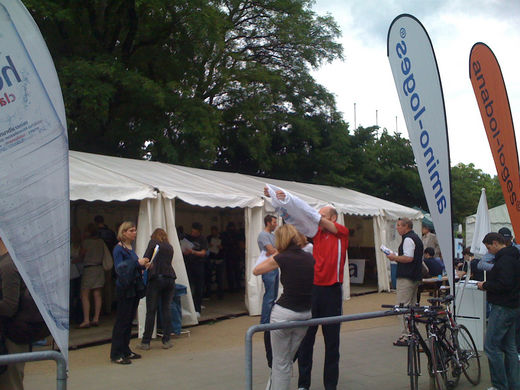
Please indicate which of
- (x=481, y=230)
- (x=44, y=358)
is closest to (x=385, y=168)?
(x=481, y=230)

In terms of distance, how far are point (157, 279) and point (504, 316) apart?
448cm

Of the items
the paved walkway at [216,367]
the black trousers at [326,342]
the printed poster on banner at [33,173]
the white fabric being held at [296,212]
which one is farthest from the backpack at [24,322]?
the black trousers at [326,342]

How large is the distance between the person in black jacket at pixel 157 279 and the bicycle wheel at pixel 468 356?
3933 millimetres

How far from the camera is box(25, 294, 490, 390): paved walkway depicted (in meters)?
5.23

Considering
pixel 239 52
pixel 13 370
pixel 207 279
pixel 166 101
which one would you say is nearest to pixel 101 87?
pixel 166 101

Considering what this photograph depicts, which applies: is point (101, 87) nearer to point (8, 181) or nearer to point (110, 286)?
point (110, 286)

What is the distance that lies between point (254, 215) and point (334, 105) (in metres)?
13.8

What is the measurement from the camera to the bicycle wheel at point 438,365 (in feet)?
17.1

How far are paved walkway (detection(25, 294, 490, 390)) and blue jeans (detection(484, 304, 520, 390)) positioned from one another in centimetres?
42

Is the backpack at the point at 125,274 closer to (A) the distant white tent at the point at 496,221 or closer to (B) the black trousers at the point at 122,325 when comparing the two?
(B) the black trousers at the point at 122,325

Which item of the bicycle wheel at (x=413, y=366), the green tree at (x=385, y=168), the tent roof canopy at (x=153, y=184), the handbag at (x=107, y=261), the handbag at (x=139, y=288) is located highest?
the green tree at (x=385, y=168)

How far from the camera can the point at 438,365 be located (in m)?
5.30

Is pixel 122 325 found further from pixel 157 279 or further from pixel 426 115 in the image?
pixel 426 115

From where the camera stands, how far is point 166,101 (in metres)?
16.3
